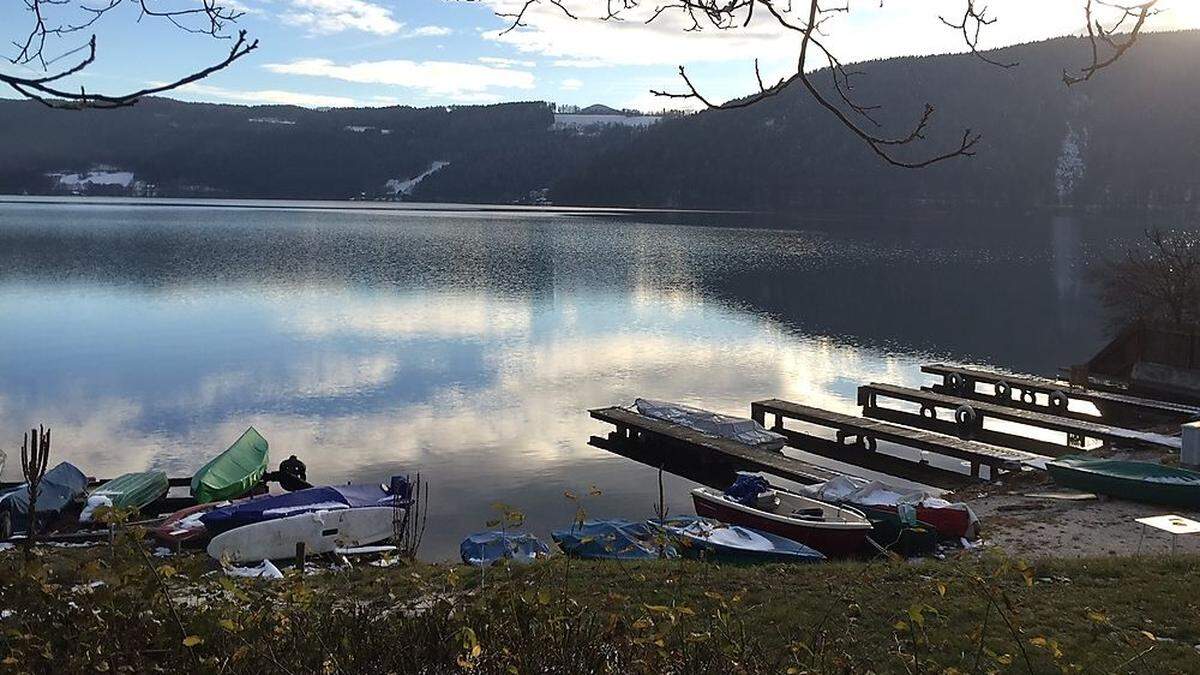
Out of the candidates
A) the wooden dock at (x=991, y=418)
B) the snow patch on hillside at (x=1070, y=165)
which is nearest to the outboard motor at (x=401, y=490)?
the wooden dock at (x=991, y=418)

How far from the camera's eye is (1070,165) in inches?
7131

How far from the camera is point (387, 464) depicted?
2186 centimetres

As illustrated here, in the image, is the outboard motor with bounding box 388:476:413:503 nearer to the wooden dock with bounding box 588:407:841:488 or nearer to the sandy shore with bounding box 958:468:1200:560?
the wooden dock with bounding box 588:407:841:488

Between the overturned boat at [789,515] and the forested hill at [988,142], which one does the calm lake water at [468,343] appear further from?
the forested hill at [988,142]

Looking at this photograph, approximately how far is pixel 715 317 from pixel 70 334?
2884 cm

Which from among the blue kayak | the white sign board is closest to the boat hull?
the blue kayak

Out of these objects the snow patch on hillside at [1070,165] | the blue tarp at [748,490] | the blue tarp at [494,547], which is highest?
the snow patch on hillside at [1070,165]

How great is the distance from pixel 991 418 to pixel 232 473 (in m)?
21.2

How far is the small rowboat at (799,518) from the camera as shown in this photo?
47.8 ft

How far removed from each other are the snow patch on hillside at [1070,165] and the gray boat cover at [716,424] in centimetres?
17190

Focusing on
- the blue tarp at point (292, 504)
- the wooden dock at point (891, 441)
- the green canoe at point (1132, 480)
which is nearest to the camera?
the blue tarp at point (292, 504)

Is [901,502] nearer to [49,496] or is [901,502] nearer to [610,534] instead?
[610,534]

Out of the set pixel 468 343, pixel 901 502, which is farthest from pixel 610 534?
pixel 468 343

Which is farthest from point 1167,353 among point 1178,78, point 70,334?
point 1178,78
